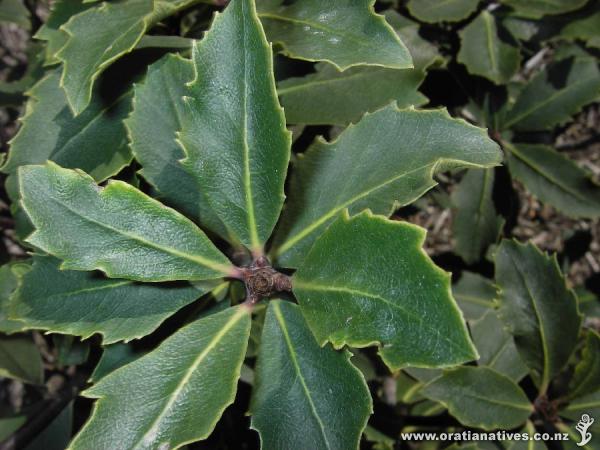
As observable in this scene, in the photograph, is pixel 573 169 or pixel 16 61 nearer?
pixel 573 169

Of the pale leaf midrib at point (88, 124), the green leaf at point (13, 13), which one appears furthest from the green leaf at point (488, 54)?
the green leaf at point (13, 13)

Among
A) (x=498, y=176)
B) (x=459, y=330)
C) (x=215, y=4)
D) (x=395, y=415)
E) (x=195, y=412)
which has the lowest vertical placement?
(x=395, y=415)

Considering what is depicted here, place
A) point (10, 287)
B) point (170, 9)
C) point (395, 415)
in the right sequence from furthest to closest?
point (395, 415), point (10, 287), point (170, 9)

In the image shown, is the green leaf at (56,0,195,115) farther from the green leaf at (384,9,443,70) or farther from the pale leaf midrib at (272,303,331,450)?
the green leaf at (384,9,443,70)

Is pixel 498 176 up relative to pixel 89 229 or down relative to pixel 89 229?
down

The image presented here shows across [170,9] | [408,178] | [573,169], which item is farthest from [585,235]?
[170,9]

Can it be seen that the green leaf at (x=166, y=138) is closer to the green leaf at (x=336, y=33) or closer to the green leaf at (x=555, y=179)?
the green leaf at (x=336, y=33)

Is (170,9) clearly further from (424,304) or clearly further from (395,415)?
(395,415)

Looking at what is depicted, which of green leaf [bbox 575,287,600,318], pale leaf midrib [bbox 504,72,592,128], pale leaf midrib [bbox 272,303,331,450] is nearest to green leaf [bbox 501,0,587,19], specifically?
pale leaf midrib [bbox 504,72,592,128]

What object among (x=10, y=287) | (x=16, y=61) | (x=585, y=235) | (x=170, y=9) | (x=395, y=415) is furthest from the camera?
(x=16, y=61)
